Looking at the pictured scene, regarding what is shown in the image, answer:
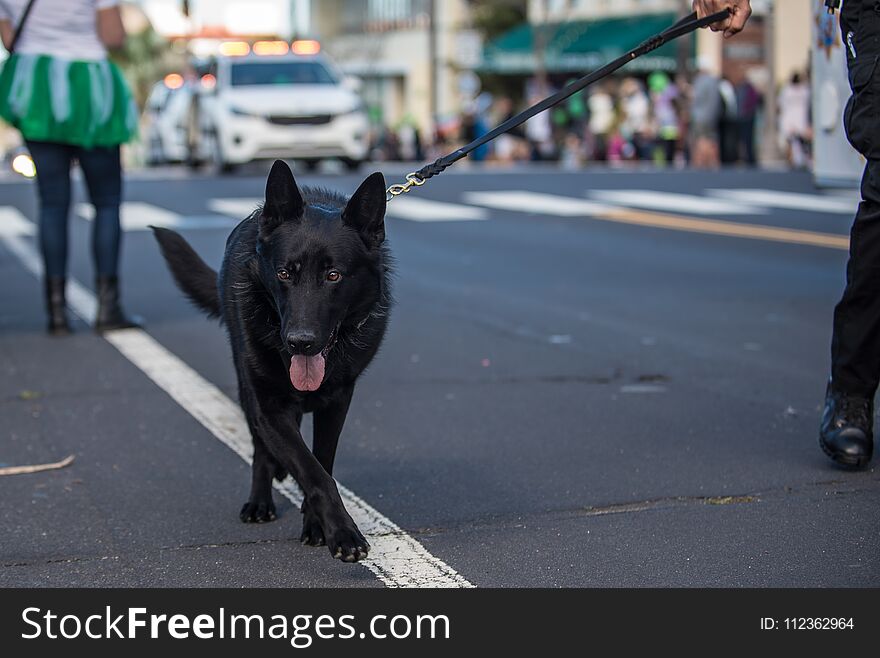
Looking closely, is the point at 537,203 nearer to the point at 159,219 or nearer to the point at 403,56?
the point at 159,219

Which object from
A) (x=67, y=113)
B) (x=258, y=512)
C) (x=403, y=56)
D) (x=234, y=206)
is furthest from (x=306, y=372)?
(x=403, y=56)

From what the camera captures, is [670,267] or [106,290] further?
[670,267]

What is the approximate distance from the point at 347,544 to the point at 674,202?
43.4 feet

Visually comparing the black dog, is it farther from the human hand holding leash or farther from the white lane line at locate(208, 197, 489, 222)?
the white lane line at locate(208, 197, 489, 222)

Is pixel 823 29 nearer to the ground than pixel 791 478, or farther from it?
farther from it

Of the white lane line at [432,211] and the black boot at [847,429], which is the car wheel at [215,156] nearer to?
the white lane line at [432,211]

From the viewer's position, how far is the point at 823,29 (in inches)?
267

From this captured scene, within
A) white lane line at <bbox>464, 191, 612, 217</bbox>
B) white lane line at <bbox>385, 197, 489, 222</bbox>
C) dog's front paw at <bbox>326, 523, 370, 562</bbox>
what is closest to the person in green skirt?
dog's front paw at <bbox>326, 523, 370, 562</bbox>

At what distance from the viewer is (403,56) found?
6200 cm

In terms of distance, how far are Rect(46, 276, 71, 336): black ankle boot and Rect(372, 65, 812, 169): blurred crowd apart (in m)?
18.1

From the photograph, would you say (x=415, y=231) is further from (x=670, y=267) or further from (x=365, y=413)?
(x=365, y=413)
